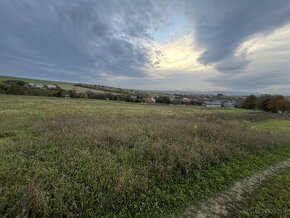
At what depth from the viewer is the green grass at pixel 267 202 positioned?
2.79 meters

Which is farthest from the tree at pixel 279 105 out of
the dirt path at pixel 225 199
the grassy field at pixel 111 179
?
the dirt path at pixel 225 199

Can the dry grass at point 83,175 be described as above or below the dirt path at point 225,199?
above

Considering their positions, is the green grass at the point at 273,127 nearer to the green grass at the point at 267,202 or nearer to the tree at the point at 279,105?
the green grass at the point at 267,202

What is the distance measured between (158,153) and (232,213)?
8.92 feet

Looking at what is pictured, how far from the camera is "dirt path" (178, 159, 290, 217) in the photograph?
273cm

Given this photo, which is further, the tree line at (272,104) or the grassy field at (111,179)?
the tree line at (272,104)

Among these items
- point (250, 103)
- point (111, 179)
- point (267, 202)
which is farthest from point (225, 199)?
point (250, 103)

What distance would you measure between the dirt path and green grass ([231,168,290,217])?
155 millimetres

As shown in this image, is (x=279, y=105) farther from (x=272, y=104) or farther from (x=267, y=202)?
(x=267, y=202)

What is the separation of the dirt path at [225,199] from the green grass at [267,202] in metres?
0.15

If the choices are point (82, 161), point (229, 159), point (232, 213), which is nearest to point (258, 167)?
point (229, 159)

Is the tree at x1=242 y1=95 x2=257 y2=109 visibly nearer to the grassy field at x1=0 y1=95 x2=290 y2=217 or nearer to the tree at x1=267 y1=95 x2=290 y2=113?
the tree at x1=267 y1=95 x2=290 y2=113

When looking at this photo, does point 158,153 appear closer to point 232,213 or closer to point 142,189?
point 142,189

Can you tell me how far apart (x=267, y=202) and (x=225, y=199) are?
111 centimetres
